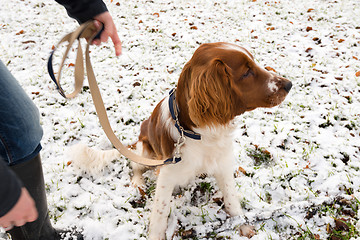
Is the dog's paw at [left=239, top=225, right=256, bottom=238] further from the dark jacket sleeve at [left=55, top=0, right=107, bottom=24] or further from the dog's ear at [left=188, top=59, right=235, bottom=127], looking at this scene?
the dark jacket sleeve at [left=55, top=0, right=107, bottom=24]

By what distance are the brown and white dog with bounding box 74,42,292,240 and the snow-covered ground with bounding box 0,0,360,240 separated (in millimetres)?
324

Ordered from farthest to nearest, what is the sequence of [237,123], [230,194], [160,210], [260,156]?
1. [260,156]
2. [230,194]
3. [160,210]
4. [237,123]

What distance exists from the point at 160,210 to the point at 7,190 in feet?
5.14

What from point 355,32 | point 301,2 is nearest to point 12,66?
point 355,32

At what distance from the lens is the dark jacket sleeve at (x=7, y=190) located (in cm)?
90

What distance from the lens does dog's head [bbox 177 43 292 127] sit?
1.85 meters

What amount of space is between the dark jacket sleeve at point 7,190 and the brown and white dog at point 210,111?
47.7 inches

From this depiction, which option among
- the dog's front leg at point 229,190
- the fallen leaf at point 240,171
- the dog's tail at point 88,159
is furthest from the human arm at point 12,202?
the fallen leaf at point 240,171

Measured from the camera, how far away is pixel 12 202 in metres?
0.93

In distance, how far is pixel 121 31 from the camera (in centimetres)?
624

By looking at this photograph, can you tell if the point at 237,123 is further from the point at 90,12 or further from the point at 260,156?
the point at 90,12

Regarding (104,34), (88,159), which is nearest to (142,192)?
(88,159)

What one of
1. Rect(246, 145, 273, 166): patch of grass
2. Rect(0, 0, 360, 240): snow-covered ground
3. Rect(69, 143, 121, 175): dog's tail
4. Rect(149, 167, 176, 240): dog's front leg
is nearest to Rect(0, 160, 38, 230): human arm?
Rect(149, 167, 176, 240): dog's front leg

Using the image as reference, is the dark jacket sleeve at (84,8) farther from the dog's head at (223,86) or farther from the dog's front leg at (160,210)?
the dog's front leg at (160,210)
